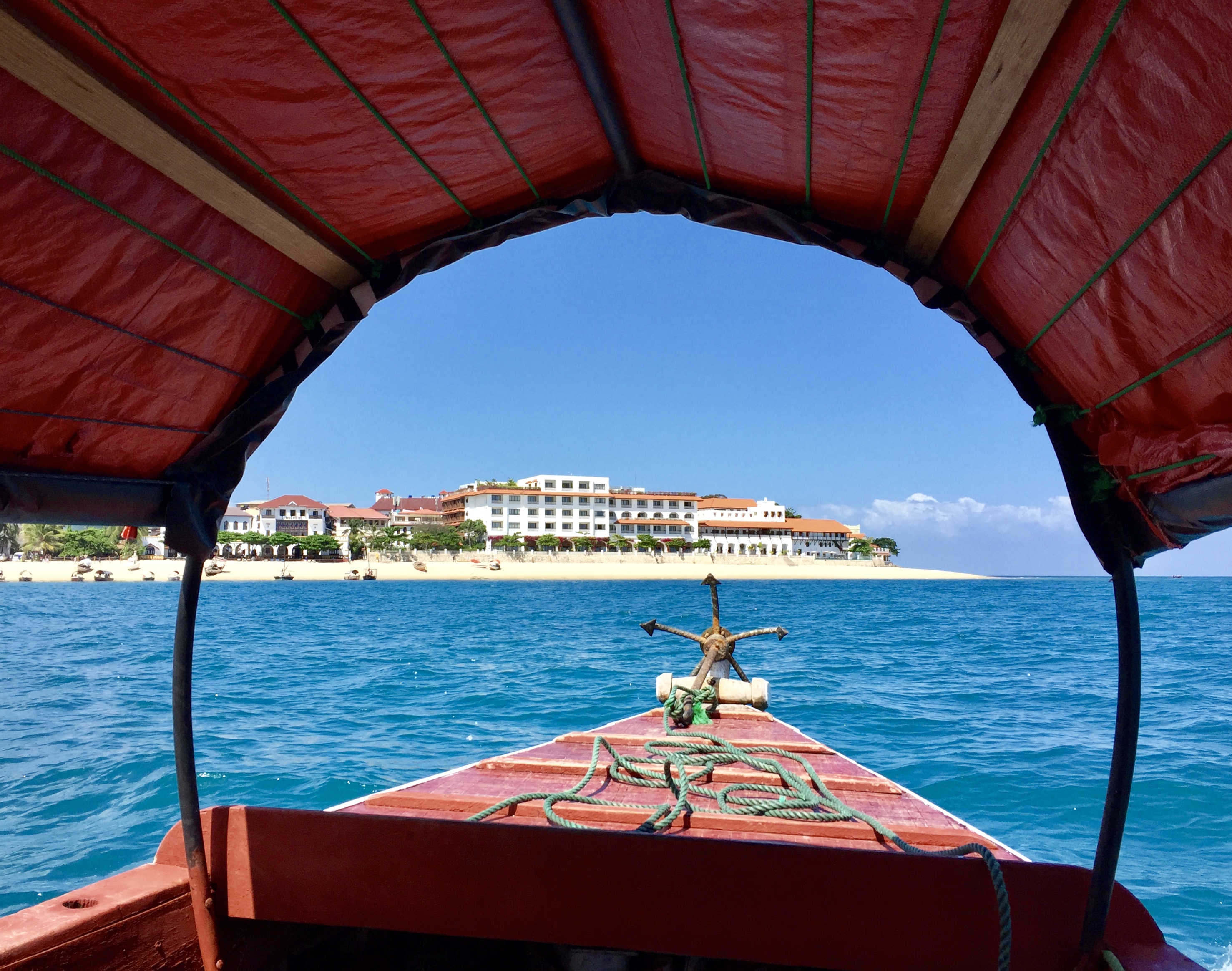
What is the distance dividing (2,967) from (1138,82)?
3.28 metres

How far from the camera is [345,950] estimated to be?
2.98 metres

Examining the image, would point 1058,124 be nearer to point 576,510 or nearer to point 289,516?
point 576,510

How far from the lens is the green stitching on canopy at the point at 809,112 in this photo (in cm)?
156

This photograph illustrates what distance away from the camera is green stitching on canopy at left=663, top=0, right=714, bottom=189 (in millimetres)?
1676

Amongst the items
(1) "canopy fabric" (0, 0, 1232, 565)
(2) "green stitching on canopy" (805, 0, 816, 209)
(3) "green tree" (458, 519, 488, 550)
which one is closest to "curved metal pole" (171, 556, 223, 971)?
(1) "canopy fabric" (0, 0, 1232, 565)

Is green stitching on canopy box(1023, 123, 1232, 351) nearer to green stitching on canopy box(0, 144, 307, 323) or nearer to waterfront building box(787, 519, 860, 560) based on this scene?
green stitching on canopy box(0, 144, 307, 323)

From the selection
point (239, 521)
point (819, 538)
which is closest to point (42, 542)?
point (239, 521)

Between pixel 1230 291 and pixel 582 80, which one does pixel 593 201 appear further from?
pixel 1230 291

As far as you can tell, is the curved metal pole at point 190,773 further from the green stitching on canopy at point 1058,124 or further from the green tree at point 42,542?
the green tree at point 42,542

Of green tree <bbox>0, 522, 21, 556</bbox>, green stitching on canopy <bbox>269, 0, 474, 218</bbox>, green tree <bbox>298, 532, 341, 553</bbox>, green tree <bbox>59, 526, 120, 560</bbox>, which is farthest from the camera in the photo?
green tree <bbox>298, 532, 341, 553</bbox>

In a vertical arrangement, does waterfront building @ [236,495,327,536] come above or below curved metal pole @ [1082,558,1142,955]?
above

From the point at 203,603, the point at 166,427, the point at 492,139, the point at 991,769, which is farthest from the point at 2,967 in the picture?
the point at 203,603

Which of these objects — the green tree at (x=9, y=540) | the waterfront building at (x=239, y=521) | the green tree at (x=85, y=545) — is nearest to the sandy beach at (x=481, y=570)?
the green tree at (x=85, y=545)

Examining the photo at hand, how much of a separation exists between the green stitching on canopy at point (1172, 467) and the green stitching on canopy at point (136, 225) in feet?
8.93
